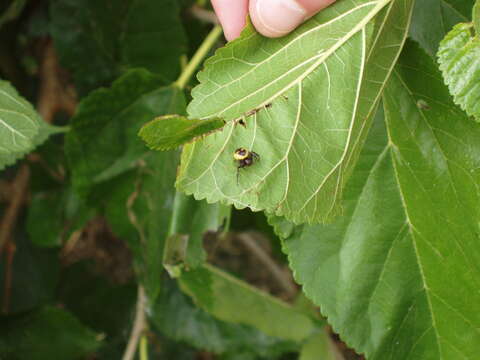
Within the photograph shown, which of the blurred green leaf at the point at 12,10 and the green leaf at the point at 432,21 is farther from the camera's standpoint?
the blurred green leaf at the point at 12,10

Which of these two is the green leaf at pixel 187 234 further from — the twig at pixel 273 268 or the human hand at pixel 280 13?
the twig at pixel 273 268

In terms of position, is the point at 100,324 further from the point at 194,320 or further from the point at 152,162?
the point at 152,162

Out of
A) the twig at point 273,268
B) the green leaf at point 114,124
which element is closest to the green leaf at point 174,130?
the green leaf at point 114,124

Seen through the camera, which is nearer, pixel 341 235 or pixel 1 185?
pixel 341 235

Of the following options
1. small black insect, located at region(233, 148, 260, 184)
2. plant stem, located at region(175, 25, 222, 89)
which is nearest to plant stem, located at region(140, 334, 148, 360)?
plant stem, located at region(175, 25, 222, 89)

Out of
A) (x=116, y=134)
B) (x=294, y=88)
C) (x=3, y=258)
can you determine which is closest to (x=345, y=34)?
(x=294, y=88)

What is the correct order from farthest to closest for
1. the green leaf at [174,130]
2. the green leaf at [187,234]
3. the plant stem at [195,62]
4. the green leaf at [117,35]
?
the green leaf at [117,35], the plant stem at [195,62], the green leaf at [187,234], the green leaf at [174,130]
